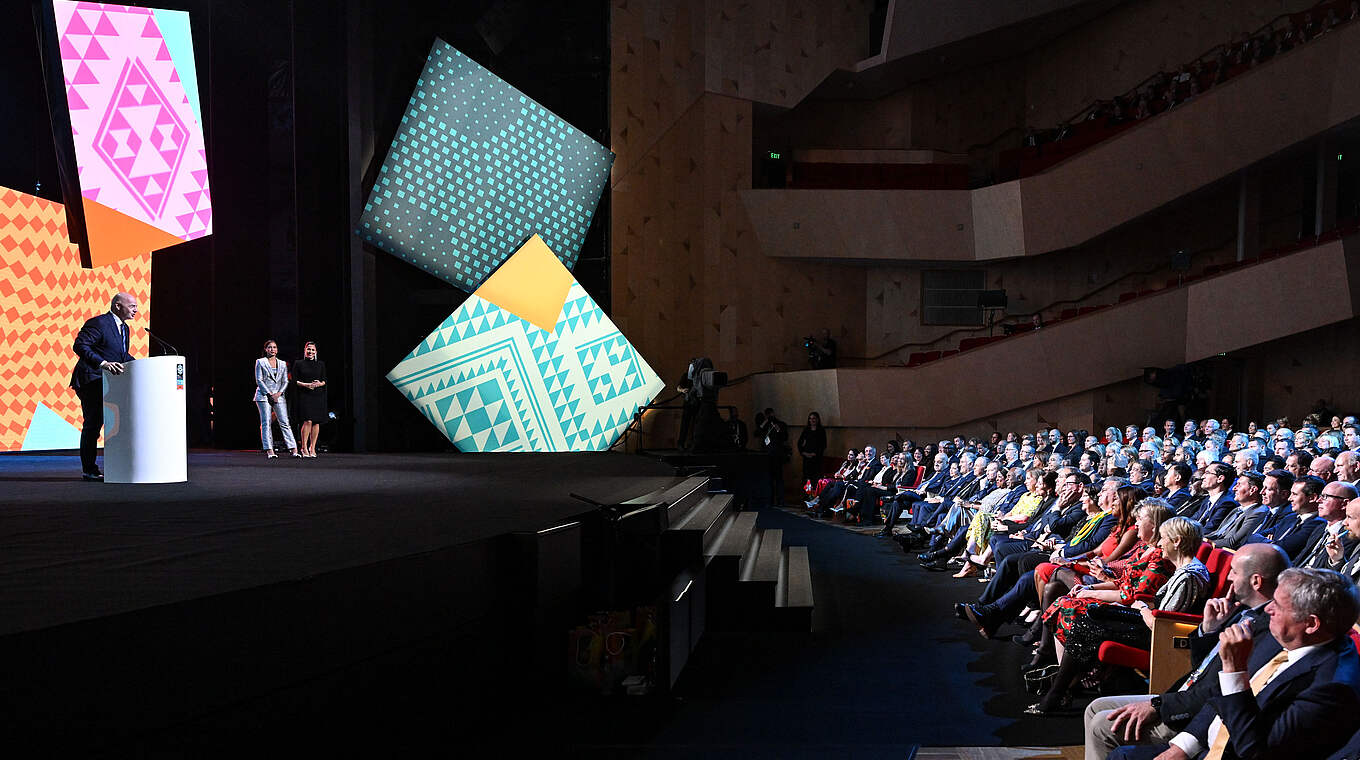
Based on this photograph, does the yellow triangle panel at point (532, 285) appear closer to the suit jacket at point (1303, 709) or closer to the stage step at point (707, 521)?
the stage step at point (707, 521)

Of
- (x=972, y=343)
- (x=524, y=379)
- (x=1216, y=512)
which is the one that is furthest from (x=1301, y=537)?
(x=972, y=343)

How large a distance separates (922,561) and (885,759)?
14.2 feet

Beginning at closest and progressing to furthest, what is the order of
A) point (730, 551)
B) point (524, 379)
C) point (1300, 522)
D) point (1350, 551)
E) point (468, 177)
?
point (1350, 551), point (1300, 522), point (730, 551), point (524, 379), point (468, 177)

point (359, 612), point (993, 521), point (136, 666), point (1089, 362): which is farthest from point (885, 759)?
point (1089, 362)

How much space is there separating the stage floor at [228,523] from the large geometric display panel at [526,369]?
4.18 m

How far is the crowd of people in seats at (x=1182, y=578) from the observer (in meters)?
2.06

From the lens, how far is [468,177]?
12.1 metres

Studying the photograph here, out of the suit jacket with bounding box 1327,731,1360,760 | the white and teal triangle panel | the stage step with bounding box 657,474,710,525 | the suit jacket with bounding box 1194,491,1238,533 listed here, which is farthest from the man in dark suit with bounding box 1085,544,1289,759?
the white and teal triangle panel

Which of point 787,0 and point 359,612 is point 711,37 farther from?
point 359,612

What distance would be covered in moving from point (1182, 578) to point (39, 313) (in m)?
8.81

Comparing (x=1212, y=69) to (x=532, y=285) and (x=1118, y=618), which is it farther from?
(x=1118, y=618)

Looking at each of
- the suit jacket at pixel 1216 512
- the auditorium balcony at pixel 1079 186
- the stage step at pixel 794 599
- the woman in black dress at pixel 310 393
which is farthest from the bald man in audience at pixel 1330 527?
the auditorium balcony at pixel 1079 186

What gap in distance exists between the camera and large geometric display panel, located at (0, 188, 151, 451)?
8016 millimetres

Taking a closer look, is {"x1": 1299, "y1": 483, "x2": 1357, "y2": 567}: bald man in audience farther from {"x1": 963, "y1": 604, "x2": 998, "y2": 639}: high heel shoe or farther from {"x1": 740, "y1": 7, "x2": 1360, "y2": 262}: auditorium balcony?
{"x1": 740, "y1": 7, "x2": 1360, "y2": 262}: auditorium balcony
